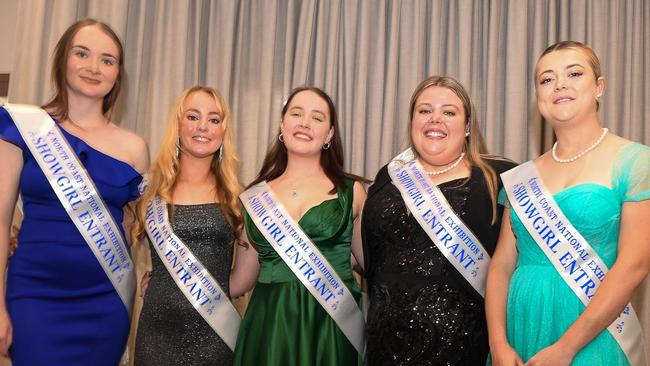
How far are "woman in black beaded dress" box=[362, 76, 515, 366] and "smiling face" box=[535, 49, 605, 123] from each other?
34cm

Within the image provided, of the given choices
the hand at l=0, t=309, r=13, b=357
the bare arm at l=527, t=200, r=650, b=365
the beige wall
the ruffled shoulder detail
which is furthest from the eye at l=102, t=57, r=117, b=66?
the beige wall

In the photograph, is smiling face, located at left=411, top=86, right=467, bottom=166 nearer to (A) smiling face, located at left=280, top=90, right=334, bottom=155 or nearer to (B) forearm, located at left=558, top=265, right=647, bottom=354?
(A) smiling face, located at left=280, top=90, right=334, bottom=155

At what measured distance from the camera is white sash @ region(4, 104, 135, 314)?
1986 millimetres

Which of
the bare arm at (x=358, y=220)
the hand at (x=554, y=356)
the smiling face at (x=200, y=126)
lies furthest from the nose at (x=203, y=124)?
the hand at (x=554, y=356)

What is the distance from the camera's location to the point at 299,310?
6.75 ft

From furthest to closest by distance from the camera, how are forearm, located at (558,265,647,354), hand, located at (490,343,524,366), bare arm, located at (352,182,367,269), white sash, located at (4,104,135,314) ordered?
bare arm, located at (352,182,367,269) < white sash, located at (4,104,135,314) < hand, located at (490,343,524,366) < forearm, located at (558,265,647,354)

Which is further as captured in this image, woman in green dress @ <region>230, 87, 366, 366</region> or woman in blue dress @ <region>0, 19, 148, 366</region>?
woman in green dress @ <region>230, 87, 366, 366</region>

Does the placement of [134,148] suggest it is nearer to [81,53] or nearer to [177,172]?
[177,172]

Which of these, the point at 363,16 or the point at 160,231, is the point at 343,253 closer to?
the point at 160,231

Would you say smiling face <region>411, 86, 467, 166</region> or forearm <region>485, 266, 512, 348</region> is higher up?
smiling face <region>411, 86, 467, 166</region>

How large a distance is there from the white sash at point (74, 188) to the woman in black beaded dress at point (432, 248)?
2.59ft

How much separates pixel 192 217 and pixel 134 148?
293 mm

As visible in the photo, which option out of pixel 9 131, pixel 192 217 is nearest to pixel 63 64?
pixel 9 131

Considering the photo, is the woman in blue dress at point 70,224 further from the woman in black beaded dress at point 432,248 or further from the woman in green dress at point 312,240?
the woman in black beaded dress at point 432,248
